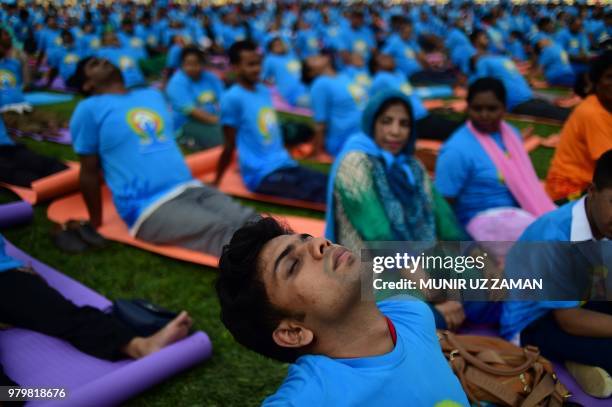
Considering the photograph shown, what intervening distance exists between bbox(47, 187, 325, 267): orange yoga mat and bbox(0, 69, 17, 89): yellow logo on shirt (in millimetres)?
2930

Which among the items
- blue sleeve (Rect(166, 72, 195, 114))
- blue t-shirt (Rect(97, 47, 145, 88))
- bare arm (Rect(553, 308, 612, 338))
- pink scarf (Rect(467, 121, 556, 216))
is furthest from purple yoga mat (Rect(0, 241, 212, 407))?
blue t-shirt (Rect(97, 47, 145, 88))

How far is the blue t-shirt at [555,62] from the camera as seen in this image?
31.2 ft

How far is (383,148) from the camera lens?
293 cm

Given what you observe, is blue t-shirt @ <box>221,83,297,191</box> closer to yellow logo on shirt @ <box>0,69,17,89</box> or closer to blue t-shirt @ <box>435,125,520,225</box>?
blue t-shirt @ <box>435,125,520,225</box>

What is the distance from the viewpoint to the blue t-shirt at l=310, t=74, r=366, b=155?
5.58m

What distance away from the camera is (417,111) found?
6066 mm

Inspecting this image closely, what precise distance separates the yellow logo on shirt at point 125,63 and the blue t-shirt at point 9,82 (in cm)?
205

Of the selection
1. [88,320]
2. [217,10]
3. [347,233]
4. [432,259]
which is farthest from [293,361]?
[217,10]

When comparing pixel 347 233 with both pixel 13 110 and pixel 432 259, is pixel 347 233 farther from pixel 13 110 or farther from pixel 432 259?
pixel 13 110

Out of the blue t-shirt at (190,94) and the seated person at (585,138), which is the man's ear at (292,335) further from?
the blue t-shirt at (190,94)

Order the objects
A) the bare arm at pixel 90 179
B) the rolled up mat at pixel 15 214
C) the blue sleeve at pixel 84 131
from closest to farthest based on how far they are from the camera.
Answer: the blue sleeve at pixel 84 131, the bare arm at pixel 90 179, the rolled up mat at pixel 15 214

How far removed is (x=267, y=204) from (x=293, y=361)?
124 inches

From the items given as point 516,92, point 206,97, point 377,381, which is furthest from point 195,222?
point 516,92

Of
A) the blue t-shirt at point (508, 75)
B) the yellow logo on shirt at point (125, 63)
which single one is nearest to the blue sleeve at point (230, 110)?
the blue t-shirt at point (508, 75)
